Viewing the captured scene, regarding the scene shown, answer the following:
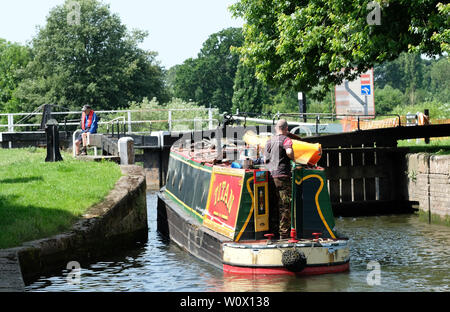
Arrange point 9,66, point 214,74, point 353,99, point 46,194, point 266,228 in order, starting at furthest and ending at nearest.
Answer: point 214,74 → point 9,66 → point 353,99 → point 46,194 → point 266,228

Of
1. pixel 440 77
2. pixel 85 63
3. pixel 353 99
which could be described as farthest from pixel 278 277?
pixel 440 77

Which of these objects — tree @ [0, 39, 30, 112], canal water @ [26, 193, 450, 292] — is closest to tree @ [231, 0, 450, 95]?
canal water @ [26, 193, 450, 292]

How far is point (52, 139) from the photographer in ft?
71.2

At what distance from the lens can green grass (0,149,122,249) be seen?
13.3 m

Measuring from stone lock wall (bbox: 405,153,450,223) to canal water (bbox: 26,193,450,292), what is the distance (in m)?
2.17

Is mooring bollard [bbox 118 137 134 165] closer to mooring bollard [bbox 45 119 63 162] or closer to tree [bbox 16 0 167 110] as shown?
mooring bollard [bbox 45 119 63 162]

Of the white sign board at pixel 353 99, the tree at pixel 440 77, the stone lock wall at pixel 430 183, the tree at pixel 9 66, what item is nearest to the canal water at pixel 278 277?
the stone lock wall at pixel 430 183

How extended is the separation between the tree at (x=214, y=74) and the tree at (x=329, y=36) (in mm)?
66831

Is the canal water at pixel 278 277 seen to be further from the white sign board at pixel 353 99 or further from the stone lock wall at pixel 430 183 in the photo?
the white sign board at pixel 353 99

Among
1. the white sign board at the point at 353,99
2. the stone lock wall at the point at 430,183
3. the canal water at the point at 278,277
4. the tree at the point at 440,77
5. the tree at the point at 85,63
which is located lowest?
the canal water at the point at 278,277

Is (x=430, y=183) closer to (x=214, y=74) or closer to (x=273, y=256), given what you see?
(x=273, y=256)

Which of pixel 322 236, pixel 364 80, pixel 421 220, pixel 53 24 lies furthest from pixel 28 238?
pixel 53 24

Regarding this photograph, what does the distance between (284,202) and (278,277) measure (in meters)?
1.29

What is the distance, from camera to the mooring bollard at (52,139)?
2141 cm
